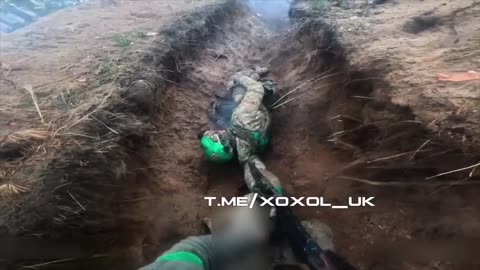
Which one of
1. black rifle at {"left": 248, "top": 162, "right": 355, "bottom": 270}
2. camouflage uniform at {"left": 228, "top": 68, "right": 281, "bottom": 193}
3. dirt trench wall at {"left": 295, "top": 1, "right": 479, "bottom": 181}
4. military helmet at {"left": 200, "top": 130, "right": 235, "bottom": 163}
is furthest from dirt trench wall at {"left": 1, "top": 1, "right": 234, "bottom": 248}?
dirt trench wall at {"left": 295, "top": 1, "right": 479, "bottom": 181}

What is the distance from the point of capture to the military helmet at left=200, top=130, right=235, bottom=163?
11.5ft

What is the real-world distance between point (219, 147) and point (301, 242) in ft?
4.26

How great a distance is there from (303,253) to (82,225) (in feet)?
5.84

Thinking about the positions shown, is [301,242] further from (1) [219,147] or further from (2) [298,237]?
(1) [219,147]

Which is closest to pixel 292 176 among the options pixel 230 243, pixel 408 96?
pixel 230 243

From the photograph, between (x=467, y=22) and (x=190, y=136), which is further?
(x=190, y=136)

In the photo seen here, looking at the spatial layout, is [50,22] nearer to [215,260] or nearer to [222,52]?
[222,52]

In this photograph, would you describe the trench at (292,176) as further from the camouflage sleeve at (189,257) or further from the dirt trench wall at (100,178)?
Answer: the camouflage sleeve at (189,257)

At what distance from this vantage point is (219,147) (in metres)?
3.51

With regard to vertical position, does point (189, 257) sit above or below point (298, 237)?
above

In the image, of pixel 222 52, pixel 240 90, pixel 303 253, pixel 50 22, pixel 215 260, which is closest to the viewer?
pixel 215 260

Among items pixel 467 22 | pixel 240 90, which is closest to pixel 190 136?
pixel 240 90

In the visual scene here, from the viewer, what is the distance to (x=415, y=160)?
7.80 ft

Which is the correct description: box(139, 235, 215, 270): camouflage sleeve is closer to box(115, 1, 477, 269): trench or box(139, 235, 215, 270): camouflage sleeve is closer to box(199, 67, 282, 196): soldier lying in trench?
box(115, 1, 477, 269): trench
